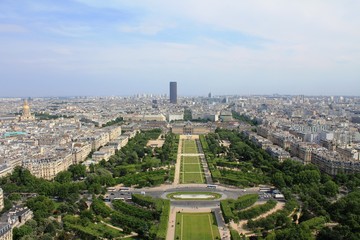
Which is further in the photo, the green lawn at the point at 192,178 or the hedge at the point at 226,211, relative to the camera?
the green lawn at the point at 192,178

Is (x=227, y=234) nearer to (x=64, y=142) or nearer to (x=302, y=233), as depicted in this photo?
(x=302, y=233)

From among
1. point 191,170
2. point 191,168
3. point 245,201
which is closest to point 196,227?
point 245,201

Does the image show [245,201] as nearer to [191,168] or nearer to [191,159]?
[191,168]

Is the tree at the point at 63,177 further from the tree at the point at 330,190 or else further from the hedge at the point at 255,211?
the tree at the point at 330,190

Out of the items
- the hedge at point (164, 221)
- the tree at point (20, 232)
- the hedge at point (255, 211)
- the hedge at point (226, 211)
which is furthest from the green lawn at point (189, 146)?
the tree at point (20, 232)

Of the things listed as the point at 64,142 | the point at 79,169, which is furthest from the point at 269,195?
the point at 64,142

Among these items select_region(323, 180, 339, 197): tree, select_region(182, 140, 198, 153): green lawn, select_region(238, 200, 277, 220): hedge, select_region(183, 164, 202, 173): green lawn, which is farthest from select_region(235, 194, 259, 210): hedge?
select_region(182, 140, 198, 153): green lawn
